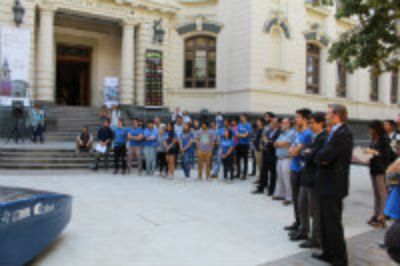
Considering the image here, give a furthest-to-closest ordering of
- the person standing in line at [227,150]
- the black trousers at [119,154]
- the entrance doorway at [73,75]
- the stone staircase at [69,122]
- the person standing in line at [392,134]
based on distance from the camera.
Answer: the entrance doorway at [73,75] → the stone staircase at [69,122] → the black trousers at [119,154] → the person standing in line at [227,150] → the person standing in line at [392,134]

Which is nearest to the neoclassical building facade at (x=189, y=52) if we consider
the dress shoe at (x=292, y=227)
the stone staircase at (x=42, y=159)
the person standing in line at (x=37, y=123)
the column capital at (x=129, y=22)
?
Answer: the column capital at (x=129, y=22)

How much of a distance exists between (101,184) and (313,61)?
1705 cm

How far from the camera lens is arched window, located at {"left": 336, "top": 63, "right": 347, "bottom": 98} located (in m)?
23.8

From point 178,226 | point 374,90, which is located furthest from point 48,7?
point 374,90

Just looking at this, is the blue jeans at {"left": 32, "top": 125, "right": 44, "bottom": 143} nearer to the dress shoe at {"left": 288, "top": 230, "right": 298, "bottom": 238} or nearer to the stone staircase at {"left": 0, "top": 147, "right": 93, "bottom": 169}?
the stone staircase at {"left": 0, "top": 147, "right": 93, "bottom": 169}

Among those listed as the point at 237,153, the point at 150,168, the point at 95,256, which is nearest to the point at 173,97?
the point at 150,168

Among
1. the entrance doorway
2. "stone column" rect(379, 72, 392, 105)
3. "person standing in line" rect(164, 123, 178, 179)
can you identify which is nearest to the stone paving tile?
"person standing in line" rect(164, 123, 178, 179)

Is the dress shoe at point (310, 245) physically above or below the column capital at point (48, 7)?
below

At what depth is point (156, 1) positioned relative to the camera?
18.2 m

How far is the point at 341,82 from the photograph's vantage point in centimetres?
2412

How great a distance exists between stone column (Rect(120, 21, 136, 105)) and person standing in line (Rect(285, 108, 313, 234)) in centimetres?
1345

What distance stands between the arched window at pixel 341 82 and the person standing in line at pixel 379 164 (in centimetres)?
1837

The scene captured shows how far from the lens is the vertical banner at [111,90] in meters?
17.8

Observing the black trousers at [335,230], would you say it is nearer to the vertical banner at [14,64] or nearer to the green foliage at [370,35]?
the green foliage at [370,35]
